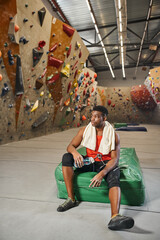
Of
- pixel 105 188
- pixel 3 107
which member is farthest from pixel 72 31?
pixel 105 188

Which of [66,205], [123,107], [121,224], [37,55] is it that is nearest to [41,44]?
[37,55]

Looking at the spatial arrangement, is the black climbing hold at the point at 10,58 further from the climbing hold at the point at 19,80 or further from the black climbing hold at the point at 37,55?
the black climbing hold at the point at 37,55

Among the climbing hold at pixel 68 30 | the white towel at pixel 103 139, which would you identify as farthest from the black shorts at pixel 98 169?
the climbing hold at pixel 68 30

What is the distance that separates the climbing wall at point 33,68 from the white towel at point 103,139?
2.56 metres

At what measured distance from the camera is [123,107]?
1348cm

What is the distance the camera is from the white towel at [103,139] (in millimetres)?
1586

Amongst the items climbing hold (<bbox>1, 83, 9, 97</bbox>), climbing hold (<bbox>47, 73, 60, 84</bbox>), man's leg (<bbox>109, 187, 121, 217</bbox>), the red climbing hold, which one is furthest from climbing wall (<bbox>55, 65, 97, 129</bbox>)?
man's leg (<bbox>109, 187, 121, 217</bbox>)

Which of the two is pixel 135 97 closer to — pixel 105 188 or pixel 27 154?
pixel 27 154

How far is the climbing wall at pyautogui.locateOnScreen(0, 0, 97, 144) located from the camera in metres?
3.62

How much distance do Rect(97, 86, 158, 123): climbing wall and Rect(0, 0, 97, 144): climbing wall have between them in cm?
689

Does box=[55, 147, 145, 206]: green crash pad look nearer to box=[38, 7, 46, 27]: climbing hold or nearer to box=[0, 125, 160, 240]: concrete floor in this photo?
box=[0, 125, 160, 240]: concrete floor

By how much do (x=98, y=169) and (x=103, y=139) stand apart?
0.25 meters

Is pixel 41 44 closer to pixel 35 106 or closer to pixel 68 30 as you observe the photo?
pixel 68 30

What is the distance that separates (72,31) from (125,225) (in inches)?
216
